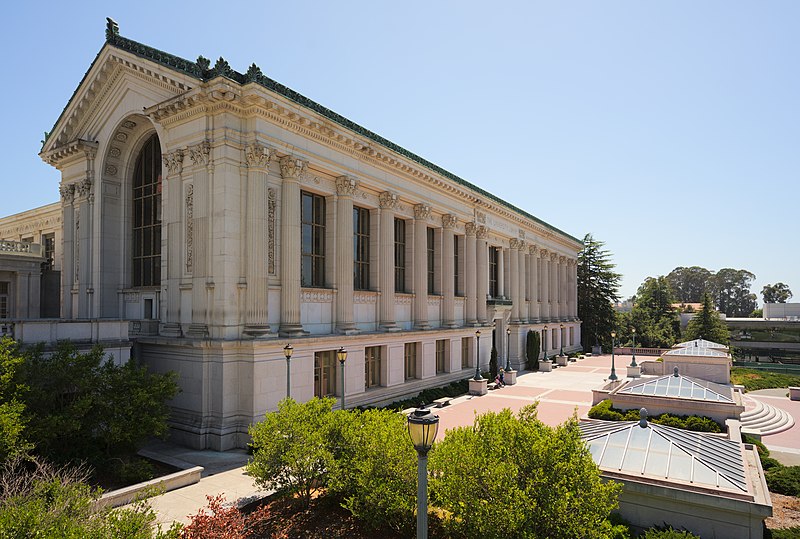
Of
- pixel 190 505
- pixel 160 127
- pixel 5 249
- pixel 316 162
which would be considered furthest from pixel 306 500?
pixel 5 249

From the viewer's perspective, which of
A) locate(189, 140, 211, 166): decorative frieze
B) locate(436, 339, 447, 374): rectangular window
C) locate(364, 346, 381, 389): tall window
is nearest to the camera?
locate(189, 140, 211, 166): decorative frieze

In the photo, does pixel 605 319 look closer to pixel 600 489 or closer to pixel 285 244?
pixel 285 244

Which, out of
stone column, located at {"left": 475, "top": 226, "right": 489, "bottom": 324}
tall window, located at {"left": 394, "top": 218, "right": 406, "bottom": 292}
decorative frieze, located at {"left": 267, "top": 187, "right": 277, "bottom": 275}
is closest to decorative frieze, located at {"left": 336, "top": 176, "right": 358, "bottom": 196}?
decorative frieze, located at {"left": 267, "top": 187, "right": 277, "bottom": 275}

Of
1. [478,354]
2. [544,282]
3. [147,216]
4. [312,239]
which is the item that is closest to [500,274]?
[544,282]

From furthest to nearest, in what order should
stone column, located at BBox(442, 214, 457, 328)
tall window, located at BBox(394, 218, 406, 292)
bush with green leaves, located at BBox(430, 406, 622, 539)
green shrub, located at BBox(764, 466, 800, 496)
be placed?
stone column, located at BBox(442, 214, 457, 328) < tall window, located at BBox(394, 218, 406, 292) < green shrub, located at BBox(764, 466, 800, 496) < bush with green leaves, located at BBox(430, 406, 622, 539)

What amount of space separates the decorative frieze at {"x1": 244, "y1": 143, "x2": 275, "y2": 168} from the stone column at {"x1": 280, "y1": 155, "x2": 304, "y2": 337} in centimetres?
122

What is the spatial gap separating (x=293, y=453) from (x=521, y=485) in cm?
541

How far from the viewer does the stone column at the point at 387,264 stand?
26.8 meters

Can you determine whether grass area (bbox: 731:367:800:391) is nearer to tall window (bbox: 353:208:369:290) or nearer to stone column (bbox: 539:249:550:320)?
stone column (bbox: 539:249:550:320)

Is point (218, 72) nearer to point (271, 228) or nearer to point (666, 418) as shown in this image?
point (271, 228)

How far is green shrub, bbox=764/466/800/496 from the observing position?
581 inches

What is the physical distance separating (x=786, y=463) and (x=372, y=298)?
19182 millimetres

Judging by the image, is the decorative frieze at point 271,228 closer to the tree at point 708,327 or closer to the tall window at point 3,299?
the tall window at point 3,299

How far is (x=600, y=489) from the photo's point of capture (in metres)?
9.01
